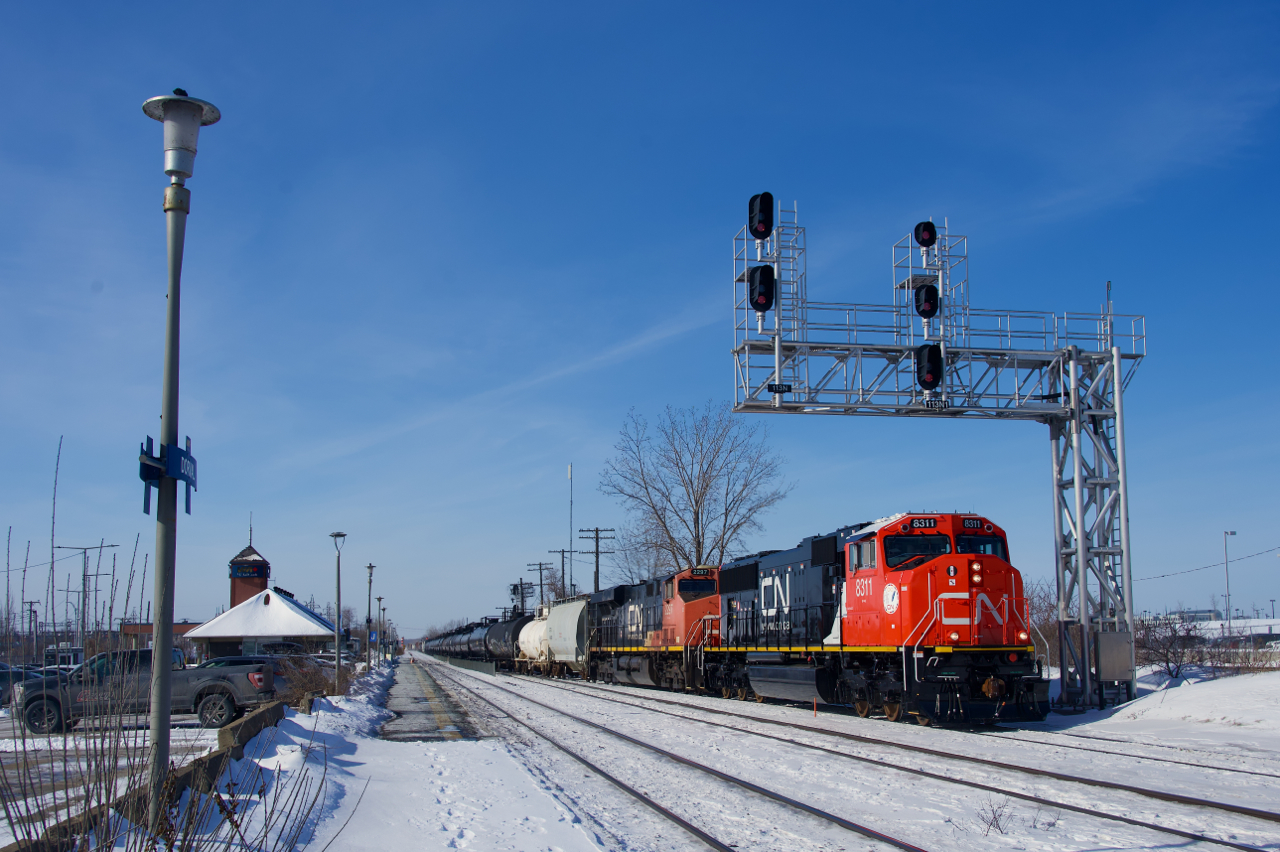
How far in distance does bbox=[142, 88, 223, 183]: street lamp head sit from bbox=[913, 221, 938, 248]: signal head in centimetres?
1811

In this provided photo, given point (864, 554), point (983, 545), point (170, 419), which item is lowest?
point (864, 554)

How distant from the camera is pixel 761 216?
21.0 m

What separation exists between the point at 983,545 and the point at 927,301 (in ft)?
19.5

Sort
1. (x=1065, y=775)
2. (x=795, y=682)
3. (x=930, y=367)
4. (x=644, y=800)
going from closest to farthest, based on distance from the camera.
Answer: (x=644, y=800) → (x=1065, y=775) → (x=795, y=682) → (x=930, y=367)

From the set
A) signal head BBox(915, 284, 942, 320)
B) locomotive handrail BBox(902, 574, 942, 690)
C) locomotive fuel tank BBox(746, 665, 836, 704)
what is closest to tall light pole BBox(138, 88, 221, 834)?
locomotive handrail BBox(902, 574, 942, 690)

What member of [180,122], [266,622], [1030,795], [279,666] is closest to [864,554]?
[1030,795]

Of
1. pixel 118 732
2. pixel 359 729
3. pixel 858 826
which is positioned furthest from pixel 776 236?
pixel 118 732

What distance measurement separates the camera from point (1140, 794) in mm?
9820

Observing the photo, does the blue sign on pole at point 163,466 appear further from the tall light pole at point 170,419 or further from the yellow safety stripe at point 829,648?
the yellow safety stripe at point 829,648

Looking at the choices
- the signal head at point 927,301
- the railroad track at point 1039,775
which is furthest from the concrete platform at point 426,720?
the signal head at point 927,301

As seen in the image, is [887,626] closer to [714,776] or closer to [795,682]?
[795,682]

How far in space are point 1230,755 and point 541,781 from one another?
29.8ft

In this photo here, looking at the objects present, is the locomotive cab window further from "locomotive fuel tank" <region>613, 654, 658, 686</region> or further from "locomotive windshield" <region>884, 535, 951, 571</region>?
"locomotive fuel tank" <region>613, 654, 658, 686</region>

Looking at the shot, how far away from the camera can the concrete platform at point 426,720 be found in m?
16.8
